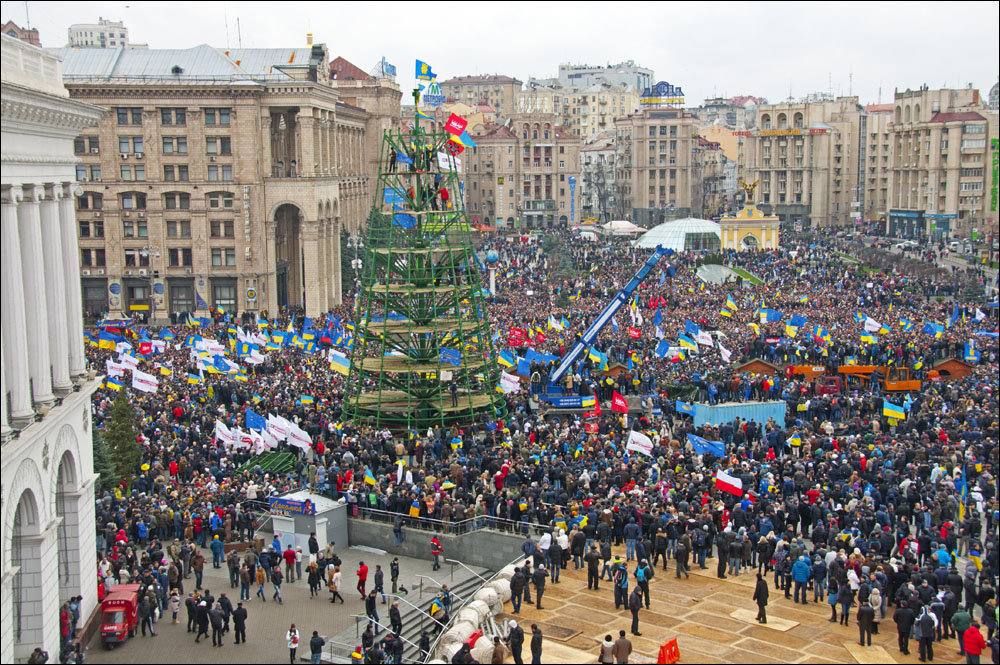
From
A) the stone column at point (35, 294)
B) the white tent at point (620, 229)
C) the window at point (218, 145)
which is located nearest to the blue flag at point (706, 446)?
the stone column at point (35, 294)

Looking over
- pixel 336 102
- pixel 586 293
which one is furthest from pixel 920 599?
pixel 336 102

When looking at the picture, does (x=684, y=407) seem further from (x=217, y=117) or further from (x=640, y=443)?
(x=217, y=117)

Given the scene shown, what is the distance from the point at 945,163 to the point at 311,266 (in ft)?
266

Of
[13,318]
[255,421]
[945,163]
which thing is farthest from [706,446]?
[945,163]

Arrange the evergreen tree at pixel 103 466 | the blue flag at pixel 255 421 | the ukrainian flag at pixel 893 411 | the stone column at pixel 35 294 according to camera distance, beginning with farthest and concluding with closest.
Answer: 1. the ukrainian flag at pixel 893 411
2. the blue flag at pixel 255 421
3. the evergreen tree at pixel 103 466
4. the stone column at pixel 35 294

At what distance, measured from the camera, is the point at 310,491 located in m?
32.0

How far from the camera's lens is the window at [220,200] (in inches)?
2758

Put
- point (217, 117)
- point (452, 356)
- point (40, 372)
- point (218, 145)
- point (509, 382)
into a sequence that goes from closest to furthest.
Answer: point (40, 372), point (452, 356), point (509, 382), point (217, 117), point (218, 145)

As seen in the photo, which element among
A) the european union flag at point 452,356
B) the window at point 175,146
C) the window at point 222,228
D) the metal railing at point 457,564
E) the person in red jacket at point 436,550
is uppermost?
the window at point 175,146

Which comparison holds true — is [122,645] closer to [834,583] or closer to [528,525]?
[528,525]

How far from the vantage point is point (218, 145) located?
6956cm

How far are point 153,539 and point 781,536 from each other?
15.2m

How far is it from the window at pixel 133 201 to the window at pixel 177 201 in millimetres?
1314

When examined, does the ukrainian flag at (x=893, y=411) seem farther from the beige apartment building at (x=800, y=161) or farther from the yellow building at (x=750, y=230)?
the beige apartment building at (x=800, y=161)
